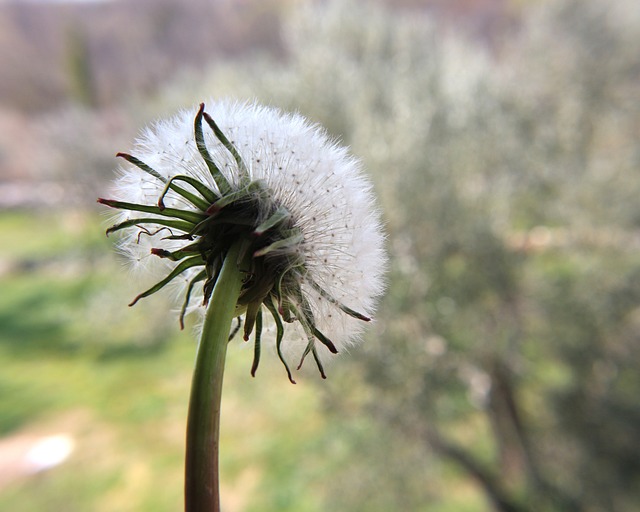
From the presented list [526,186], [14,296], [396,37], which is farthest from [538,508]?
[14,296]

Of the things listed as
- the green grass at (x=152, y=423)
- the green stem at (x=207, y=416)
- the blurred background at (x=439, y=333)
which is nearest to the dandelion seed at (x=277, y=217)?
the green stem at (x=207, y=416)

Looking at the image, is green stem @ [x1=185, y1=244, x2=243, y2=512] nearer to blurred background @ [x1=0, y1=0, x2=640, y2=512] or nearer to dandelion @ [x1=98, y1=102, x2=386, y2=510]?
dandelion @ [x1=98, y1=102, x2=386, y2=510]

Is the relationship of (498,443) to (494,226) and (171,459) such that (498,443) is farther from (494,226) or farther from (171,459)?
(171,459)

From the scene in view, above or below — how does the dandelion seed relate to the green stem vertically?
above

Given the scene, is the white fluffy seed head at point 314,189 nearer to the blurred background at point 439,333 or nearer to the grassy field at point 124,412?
the blurred background at point 439,333

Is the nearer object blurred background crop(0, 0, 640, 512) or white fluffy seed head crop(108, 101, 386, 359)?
white fluffy seed head crop(108, 101, 386, 359)

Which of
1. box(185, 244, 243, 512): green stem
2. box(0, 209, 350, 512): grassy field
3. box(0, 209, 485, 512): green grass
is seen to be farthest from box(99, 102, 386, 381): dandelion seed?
box(0, 209, 350, 512): grassy field

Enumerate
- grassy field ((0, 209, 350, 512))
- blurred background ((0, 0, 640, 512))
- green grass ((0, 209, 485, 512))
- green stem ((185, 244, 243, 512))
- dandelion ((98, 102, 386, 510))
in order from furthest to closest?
grassy field ((0, 209, 350, 512)) < green grass ((0, 209, 485, 512)) < blurred background ((0, 0, 640, 512)) < dandelion ((98, 102, 386, 510)) < green stem ((185, 244, 243, 512))

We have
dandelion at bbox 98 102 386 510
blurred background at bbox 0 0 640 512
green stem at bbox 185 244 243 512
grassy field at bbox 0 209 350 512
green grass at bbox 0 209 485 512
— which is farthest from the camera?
grassy field at bbox 0 209 350 512
